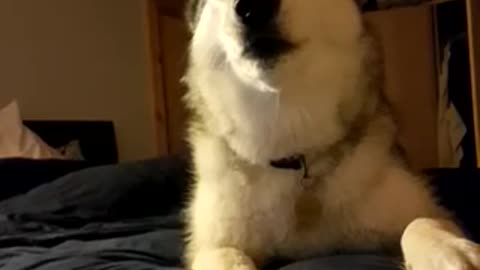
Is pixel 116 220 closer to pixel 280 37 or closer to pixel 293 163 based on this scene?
pixel 293 163

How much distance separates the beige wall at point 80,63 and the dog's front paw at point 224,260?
2274 mm

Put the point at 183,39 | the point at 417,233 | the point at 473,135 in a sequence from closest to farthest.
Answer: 1. the point at 417,233
2. the point at 473,135
3. the point at 183,39

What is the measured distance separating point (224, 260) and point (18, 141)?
1990 mm

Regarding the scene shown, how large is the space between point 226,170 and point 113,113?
2343mm

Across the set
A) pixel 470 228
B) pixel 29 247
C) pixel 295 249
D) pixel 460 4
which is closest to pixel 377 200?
pixel 295 249

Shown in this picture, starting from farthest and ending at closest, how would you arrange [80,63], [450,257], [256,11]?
[80,63], [256,11], [450,257]

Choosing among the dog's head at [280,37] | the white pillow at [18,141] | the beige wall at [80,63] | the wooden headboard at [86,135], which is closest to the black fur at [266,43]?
the dog's head at [280,37]

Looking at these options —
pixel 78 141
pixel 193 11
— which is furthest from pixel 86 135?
pixel 193 11

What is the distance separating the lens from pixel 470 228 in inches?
65.5

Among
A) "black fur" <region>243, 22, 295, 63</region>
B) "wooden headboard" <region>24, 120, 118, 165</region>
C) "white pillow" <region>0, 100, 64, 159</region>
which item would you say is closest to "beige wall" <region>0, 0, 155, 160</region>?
"wooden headboard" <region>24, 120, 118, 165</region>

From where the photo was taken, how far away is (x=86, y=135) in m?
3.54

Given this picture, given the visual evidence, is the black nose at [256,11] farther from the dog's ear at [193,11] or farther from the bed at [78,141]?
the bed at [78,141]

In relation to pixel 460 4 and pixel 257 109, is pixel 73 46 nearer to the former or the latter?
pixel 460 4

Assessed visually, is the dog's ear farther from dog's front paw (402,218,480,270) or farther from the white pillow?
the white pillow
